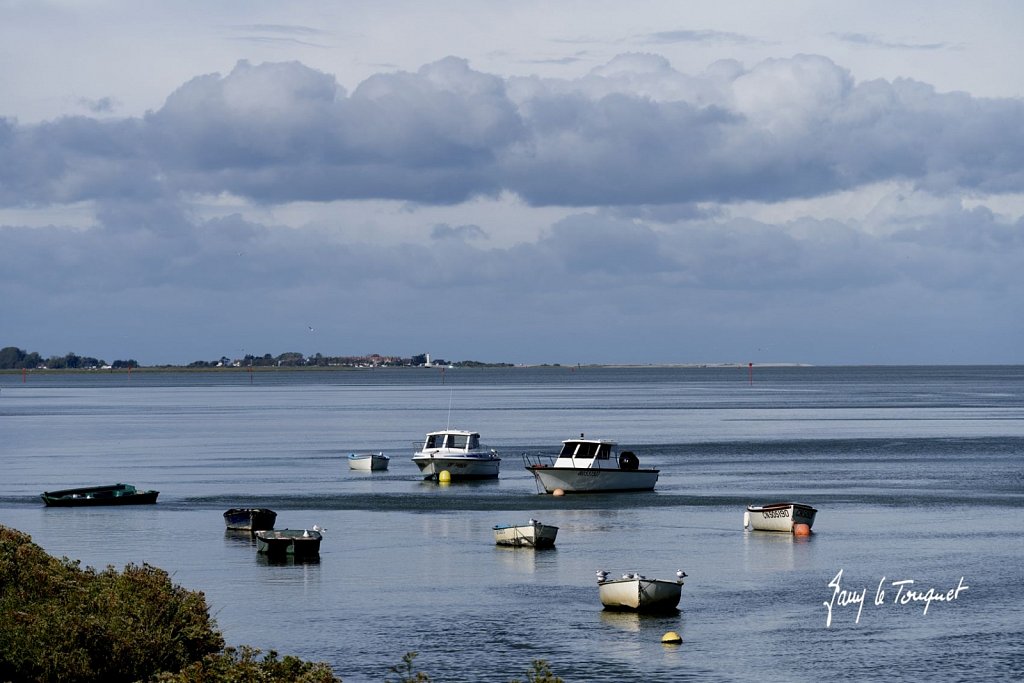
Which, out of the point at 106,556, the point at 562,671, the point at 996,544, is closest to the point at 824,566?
the point at 996,544

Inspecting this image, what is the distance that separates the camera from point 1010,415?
188 meters

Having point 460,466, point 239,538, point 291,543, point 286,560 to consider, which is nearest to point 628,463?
point 460,466

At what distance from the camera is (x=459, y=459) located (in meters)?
93.4

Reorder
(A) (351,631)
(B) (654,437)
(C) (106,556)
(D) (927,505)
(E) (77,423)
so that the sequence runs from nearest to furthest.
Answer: (A) (351,631), (C) (106,556), (D) (927,505), (B) (654,437), (E) (77,423)

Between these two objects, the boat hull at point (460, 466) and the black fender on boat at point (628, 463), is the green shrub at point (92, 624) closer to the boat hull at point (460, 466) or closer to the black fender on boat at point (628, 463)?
the black fender on boat at point (628, 463)

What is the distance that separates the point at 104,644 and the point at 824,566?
3218cm

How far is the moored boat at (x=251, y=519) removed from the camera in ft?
213

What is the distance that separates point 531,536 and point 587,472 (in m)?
24.6

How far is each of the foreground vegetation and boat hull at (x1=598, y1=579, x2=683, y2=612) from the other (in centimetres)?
1407

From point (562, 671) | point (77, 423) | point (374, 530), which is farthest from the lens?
point (77, 423)

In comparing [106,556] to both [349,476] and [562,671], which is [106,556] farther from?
[349,476]

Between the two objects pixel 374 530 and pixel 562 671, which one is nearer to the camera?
pixel 562 671

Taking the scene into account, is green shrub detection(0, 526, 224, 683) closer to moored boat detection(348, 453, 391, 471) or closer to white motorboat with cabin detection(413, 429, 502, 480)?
white motorboat with cabin detection(413, 429, 502, 480)

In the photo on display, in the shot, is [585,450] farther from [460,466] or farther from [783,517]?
[783,517]
